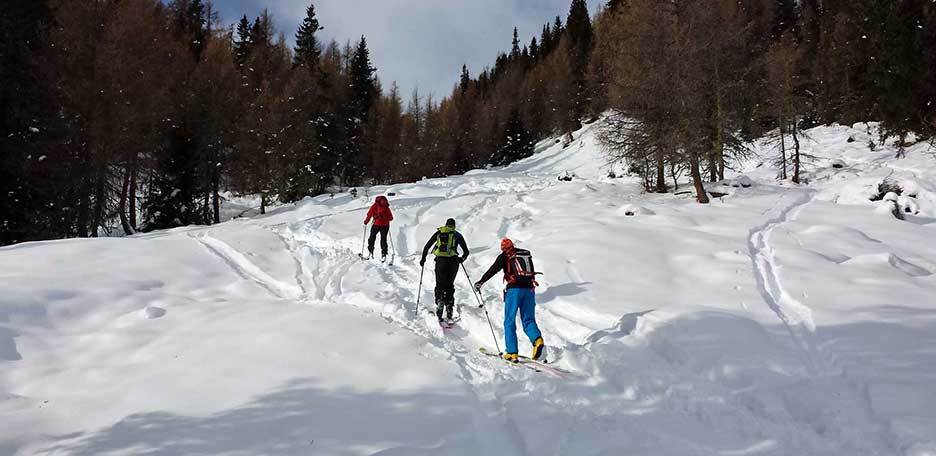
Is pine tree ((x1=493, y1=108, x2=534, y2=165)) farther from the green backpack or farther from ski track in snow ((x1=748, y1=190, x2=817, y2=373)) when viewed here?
the green backpack

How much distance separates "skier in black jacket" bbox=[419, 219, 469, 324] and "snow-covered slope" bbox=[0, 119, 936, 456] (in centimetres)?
36

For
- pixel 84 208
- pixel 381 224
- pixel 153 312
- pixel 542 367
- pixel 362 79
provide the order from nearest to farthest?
1. pixel 542 367
2. pixel 153 312
3. pixel 381 224
4. pixel 84 208
5. pixel 362 79

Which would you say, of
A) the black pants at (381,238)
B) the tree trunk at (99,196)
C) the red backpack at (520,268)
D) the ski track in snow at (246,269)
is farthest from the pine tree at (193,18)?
the red backpack at (520,268)

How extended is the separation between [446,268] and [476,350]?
1.91 meters

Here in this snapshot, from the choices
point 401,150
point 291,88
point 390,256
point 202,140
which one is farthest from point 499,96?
point 390,256

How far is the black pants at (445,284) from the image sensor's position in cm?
790

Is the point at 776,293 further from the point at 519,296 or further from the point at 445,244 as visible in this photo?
the point at 445,244

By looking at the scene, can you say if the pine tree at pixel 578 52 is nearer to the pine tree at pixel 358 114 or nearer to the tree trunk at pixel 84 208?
the pine tree at pixel 358 114

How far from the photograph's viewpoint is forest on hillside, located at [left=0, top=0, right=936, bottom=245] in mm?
16609

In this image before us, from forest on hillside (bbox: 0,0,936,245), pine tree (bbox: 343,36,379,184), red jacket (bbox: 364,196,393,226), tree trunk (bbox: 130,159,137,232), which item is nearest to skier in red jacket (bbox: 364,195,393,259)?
red jacket (bbox: 364,196,393,226)

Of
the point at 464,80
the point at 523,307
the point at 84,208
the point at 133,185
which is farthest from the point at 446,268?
the point at 464,80

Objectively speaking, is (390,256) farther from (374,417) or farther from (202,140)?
(202,140)

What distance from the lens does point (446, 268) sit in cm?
811

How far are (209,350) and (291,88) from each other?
26105 millimetres
